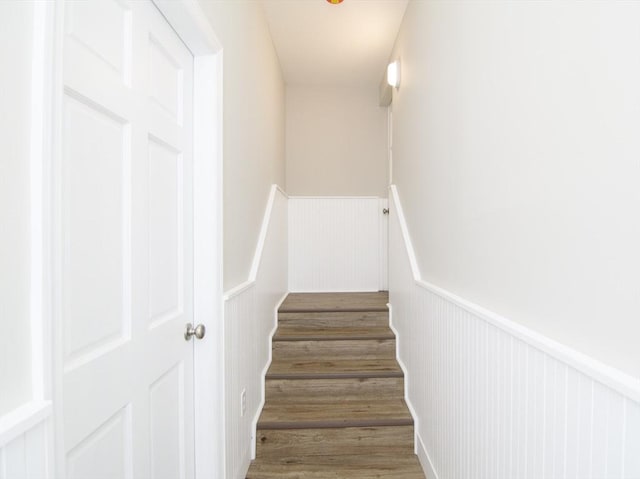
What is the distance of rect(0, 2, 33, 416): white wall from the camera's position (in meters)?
0.53

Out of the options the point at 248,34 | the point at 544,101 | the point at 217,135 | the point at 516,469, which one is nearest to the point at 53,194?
the point at 217,135

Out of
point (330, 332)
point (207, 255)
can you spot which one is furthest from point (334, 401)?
point (207, 255)

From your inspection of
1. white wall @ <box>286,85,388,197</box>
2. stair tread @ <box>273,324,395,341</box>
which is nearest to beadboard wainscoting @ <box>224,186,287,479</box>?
stair tread @ <box>273,324,395,341</box>

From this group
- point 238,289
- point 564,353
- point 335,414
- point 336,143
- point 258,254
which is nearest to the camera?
point 564,353

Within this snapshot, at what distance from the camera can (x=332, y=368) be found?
242 cm

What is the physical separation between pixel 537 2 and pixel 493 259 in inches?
29.1

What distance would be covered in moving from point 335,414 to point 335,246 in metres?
2.00

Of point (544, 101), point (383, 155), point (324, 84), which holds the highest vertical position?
point (324, 84)

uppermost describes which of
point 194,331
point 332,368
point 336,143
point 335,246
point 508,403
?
point 336,143

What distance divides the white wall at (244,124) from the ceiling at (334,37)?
20 centimetres

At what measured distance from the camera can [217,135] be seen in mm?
1411

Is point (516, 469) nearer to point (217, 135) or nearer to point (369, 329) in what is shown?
point (217, 135)

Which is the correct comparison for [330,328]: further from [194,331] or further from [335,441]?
[194,331]

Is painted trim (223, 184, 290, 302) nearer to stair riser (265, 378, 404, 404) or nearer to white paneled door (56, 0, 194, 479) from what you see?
white paneled door (56, 0, 194, 479)
